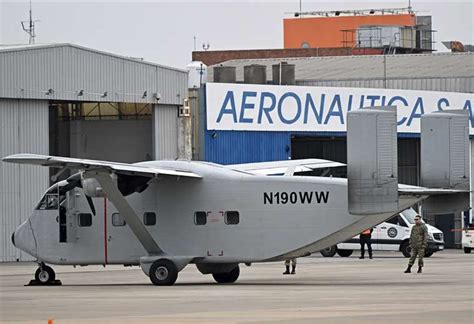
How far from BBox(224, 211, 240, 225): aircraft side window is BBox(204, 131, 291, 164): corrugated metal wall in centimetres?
2127

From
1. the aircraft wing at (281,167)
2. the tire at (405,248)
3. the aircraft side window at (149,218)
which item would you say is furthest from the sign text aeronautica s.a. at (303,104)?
the aircraft side window at (149,218)

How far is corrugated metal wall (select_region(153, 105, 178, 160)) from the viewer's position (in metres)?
49.2

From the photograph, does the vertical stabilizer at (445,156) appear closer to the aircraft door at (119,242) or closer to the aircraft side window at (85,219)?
the aircraft door at (119,242)

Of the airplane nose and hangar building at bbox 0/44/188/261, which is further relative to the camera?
hangar building at bbox 0/44/188/261

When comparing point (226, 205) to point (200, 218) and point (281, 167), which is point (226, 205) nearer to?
point (200, 218)

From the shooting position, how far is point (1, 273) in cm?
3709

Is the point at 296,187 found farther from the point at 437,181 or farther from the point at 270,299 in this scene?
the point at 270,299

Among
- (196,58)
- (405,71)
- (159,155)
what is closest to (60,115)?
(159,155)

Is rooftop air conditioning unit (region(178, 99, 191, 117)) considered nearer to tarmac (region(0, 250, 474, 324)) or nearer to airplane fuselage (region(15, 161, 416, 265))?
tarmac (region(0, 250, 474, 324))

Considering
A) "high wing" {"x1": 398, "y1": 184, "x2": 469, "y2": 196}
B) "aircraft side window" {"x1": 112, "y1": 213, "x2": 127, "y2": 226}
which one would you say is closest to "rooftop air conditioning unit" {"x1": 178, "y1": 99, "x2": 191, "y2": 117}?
"aircraft side window" {"x1": 112, "y1": 213, "x2": 127, "y2": 226}

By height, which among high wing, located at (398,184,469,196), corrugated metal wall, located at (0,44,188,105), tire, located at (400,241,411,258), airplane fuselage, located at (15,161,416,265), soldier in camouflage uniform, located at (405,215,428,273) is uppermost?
corrugated metal wall, located at (0,44,188,105)

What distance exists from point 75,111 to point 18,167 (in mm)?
7046

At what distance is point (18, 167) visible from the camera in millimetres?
45219

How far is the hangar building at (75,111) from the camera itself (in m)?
44.3
